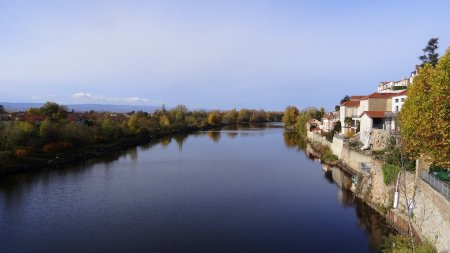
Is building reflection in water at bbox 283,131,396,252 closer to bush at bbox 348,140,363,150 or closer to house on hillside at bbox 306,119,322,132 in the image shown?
bush at bbox 348,140,363,150

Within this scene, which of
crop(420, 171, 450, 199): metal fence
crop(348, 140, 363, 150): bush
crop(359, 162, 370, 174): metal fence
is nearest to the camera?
crop(420, 171, 450, 199): metal fence

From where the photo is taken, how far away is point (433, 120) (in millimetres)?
13422

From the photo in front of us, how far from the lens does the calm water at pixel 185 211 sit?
15398 mm

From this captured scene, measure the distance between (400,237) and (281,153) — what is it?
28.6m

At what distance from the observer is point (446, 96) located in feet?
43.1

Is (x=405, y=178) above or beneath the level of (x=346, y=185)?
above

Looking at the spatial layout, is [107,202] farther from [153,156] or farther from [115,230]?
[153,156]

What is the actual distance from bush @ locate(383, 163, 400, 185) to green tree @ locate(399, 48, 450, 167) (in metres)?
2.35

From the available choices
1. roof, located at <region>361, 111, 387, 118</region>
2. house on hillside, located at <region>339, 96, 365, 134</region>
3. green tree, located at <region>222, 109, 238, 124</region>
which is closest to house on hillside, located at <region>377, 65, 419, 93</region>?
house on hillside, located at <region>339, 96, 365, 134</region>

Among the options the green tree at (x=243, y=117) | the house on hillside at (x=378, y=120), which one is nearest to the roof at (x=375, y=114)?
the house on hillside at (x=378, y=120)

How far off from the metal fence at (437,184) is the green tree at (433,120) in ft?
2.15

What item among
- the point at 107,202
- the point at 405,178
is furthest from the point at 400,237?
the point at 107,202

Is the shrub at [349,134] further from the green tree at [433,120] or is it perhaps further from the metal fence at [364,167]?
the green tree at [433,120]

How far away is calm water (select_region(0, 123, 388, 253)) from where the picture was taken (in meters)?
15.4
